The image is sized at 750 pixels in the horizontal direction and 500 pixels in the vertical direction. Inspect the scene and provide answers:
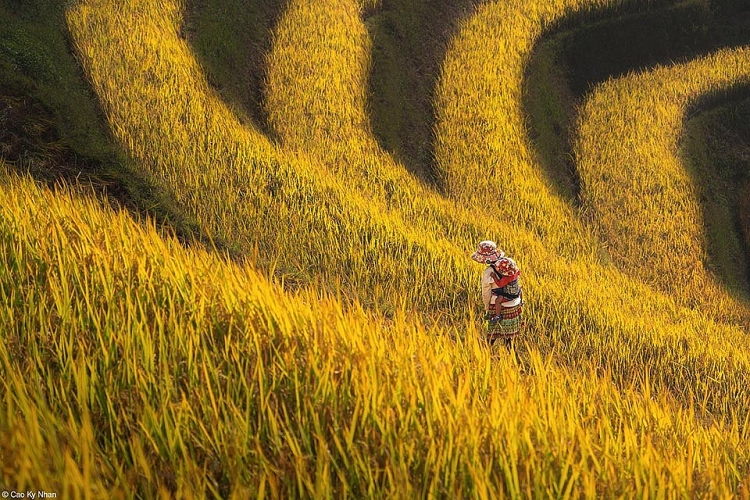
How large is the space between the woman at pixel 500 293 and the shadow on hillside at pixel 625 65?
962 cm

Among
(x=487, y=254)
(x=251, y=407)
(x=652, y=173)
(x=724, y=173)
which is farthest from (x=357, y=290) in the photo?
(x=724, y=173)

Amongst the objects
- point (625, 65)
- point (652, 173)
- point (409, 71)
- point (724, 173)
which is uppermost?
point (625, 65)

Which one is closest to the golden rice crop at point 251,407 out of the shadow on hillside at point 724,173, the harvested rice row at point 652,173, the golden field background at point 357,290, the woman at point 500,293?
the golden field background at point 357,290

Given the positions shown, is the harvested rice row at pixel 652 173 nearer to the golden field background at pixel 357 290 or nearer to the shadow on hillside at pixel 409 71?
the golden field background at pixel 357 290

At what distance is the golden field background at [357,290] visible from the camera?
1.79m

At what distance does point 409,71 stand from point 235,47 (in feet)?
16.9

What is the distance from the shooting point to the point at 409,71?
16125 mm

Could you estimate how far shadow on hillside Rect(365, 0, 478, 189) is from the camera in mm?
13781

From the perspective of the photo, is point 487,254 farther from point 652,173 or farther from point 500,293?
point 652,173

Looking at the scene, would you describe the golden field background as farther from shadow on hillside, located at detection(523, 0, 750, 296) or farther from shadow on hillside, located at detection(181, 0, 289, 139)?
shadow on hillside, located at detection(523, 0, 750, 296)

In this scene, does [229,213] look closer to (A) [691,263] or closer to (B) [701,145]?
(A) [691,263]

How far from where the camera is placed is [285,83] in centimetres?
1327

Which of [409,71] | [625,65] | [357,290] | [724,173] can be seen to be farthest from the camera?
[625,65]

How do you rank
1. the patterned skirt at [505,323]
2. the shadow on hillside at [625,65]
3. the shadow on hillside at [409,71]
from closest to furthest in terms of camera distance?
the patterned skirt at [505,323] < the shadow on hillside at [409,71] < the shadow on hillside at [625,65]
